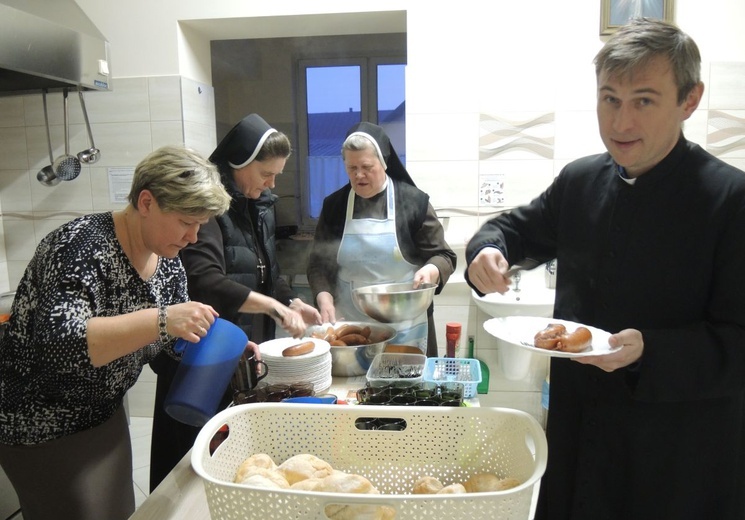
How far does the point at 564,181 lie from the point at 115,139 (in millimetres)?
2364

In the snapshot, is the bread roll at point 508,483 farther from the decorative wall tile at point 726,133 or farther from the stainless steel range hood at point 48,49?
the decorative wall tile at point 726,133

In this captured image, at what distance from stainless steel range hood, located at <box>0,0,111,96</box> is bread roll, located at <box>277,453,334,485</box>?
1692mm

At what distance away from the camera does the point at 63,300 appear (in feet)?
3.65

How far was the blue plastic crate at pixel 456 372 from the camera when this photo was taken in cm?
143

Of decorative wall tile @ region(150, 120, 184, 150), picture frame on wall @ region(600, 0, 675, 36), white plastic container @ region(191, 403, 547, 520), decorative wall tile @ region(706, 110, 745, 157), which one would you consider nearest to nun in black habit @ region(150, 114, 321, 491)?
white plastic container @ region(191, 403, 547, 520)

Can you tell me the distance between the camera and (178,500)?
1028 millimetres

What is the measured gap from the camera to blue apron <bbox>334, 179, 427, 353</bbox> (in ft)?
6.96

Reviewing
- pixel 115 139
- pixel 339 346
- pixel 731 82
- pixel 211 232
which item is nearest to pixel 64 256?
pixel 211 232

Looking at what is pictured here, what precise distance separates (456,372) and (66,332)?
931 mm

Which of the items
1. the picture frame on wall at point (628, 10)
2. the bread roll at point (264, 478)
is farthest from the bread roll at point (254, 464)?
the picture frame on wall at point (628, 10)

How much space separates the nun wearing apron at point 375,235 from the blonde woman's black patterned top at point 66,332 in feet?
2.86

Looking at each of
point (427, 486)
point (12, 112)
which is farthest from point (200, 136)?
point (427, 486)

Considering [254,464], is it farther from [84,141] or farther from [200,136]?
[84,141]

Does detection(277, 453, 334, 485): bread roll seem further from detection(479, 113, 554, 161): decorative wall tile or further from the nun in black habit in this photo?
detection(479, 113, 554, 161): decorative wall tile
